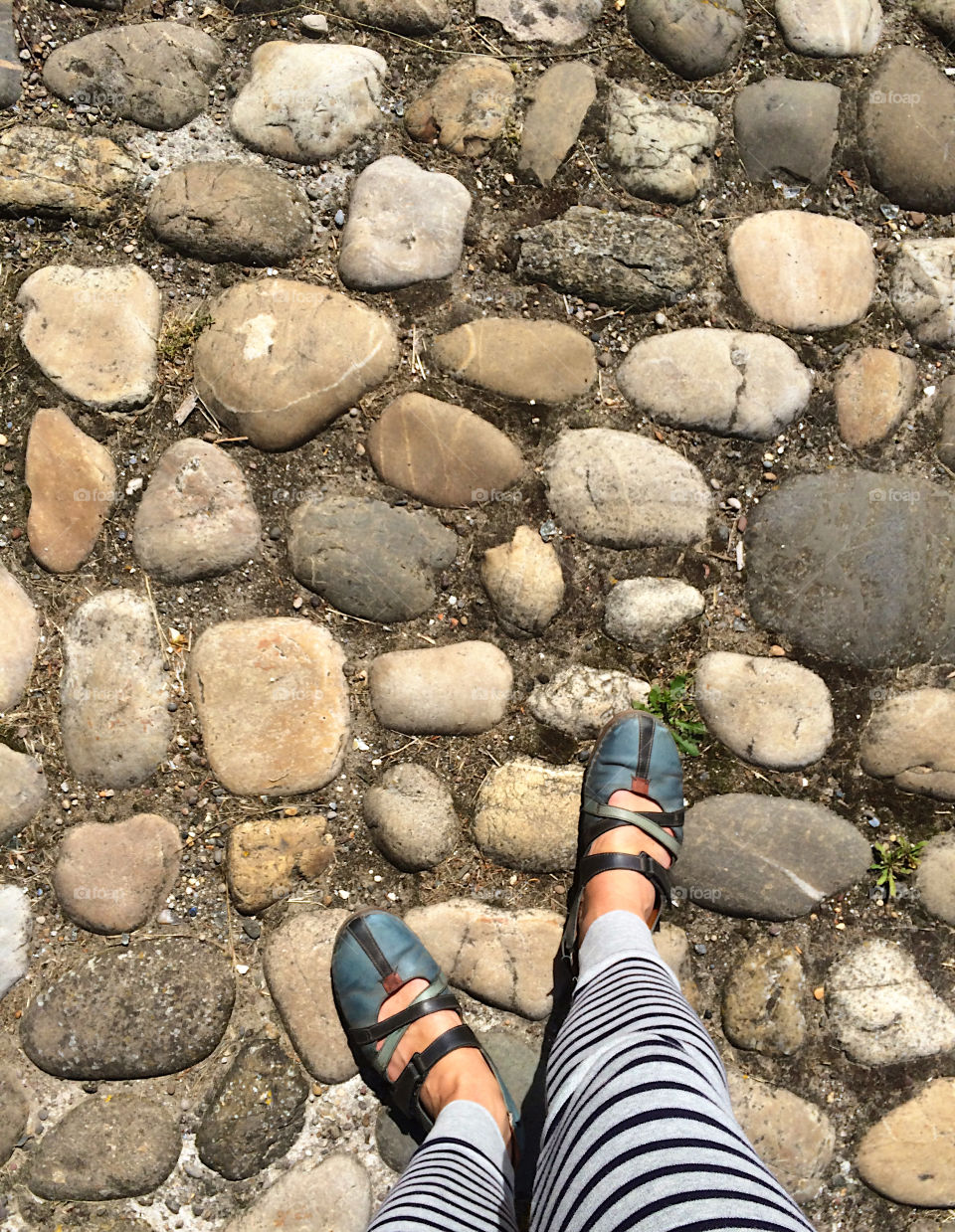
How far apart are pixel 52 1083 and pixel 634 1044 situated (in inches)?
57.0

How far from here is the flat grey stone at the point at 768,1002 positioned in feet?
6.93

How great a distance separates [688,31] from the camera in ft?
7.16

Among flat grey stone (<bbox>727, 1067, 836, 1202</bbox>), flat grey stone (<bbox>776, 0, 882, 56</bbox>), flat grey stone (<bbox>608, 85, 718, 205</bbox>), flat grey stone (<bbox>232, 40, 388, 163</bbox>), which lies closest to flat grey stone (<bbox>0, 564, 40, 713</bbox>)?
flat grey stone (<bbox>232, 40, 388, 163</bbox>)

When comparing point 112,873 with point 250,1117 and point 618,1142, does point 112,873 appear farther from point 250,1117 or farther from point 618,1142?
point 618,1142

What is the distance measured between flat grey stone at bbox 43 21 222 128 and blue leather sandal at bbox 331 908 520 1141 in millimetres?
2090

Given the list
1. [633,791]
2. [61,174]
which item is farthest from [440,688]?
[61,174]

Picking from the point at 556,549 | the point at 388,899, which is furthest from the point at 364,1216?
the point at 556,549

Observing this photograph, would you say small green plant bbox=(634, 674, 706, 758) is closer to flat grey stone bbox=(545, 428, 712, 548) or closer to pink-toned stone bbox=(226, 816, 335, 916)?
flat grey stone bbox=(545, 428, 712, 548)

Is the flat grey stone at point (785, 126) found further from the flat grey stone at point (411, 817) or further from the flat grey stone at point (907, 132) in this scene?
the flat grey stone at point (411, 817)

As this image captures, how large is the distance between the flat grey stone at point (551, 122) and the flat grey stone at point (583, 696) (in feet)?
4.17

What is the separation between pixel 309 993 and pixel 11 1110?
751 millimetres

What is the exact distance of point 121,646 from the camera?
81.8 inches

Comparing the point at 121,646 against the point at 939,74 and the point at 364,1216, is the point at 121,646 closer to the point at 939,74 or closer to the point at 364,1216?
the point at 364,1216

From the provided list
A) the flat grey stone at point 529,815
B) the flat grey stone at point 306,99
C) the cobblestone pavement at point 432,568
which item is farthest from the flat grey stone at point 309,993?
the flat grey stone at point 306,99
